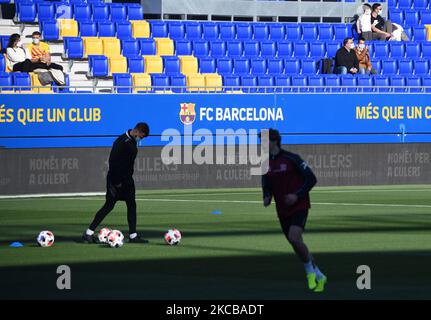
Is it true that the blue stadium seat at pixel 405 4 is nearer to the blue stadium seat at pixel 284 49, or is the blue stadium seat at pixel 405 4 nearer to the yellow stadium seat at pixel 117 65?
the blue stadium seat at pixel 284 49

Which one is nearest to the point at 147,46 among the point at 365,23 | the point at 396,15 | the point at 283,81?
the point at 283,81

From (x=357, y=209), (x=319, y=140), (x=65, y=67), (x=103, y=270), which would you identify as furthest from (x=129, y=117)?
(x=103, y=270)

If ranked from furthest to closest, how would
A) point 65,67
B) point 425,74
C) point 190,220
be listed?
point 425,74 < point 65,67 < point 190,220

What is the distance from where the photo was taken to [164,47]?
3750 cm

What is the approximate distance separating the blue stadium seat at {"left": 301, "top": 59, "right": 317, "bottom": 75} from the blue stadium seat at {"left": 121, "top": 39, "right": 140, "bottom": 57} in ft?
18.8

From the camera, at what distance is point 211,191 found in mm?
34781

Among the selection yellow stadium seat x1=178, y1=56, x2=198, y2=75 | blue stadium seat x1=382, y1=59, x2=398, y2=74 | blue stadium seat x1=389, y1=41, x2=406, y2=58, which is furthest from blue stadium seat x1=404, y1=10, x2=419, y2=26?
yellow stadium seat x1=178, y1=56, x2=198, y2=75

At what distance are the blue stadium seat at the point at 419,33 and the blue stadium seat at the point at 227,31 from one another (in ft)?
24.7

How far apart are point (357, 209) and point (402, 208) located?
3.50 feet

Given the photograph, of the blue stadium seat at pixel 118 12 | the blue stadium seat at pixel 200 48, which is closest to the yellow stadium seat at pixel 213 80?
the blue stadium seat at pixel 200 48

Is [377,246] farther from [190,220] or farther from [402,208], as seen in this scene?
[402,208]
